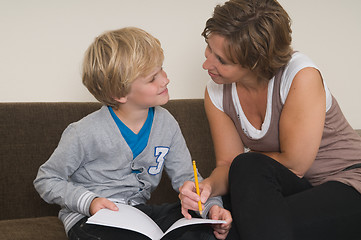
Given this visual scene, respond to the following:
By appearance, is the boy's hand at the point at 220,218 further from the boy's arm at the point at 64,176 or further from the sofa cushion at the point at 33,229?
the sofa cushion at the point at 33,229

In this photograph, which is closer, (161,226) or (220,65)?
(161,226)

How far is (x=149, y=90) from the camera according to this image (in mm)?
1481

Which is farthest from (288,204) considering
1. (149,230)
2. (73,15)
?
(73,15)

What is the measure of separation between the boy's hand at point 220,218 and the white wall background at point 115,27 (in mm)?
1048

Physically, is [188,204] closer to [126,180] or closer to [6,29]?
[126,180]

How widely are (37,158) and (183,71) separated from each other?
3.06 feet

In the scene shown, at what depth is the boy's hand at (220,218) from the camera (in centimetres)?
129

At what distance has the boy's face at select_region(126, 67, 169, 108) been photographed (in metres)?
1.48

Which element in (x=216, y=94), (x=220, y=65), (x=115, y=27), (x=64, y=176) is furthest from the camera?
(x=115, y=27)

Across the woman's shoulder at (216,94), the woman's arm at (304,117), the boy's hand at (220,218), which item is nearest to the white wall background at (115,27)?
the woman's shoulder at (216,94)

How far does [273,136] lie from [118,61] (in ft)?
2.08

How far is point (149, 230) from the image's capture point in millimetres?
1217

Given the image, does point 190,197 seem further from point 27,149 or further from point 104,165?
point 27,149

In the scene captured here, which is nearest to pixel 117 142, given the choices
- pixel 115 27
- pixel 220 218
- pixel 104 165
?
pixel 104 165
